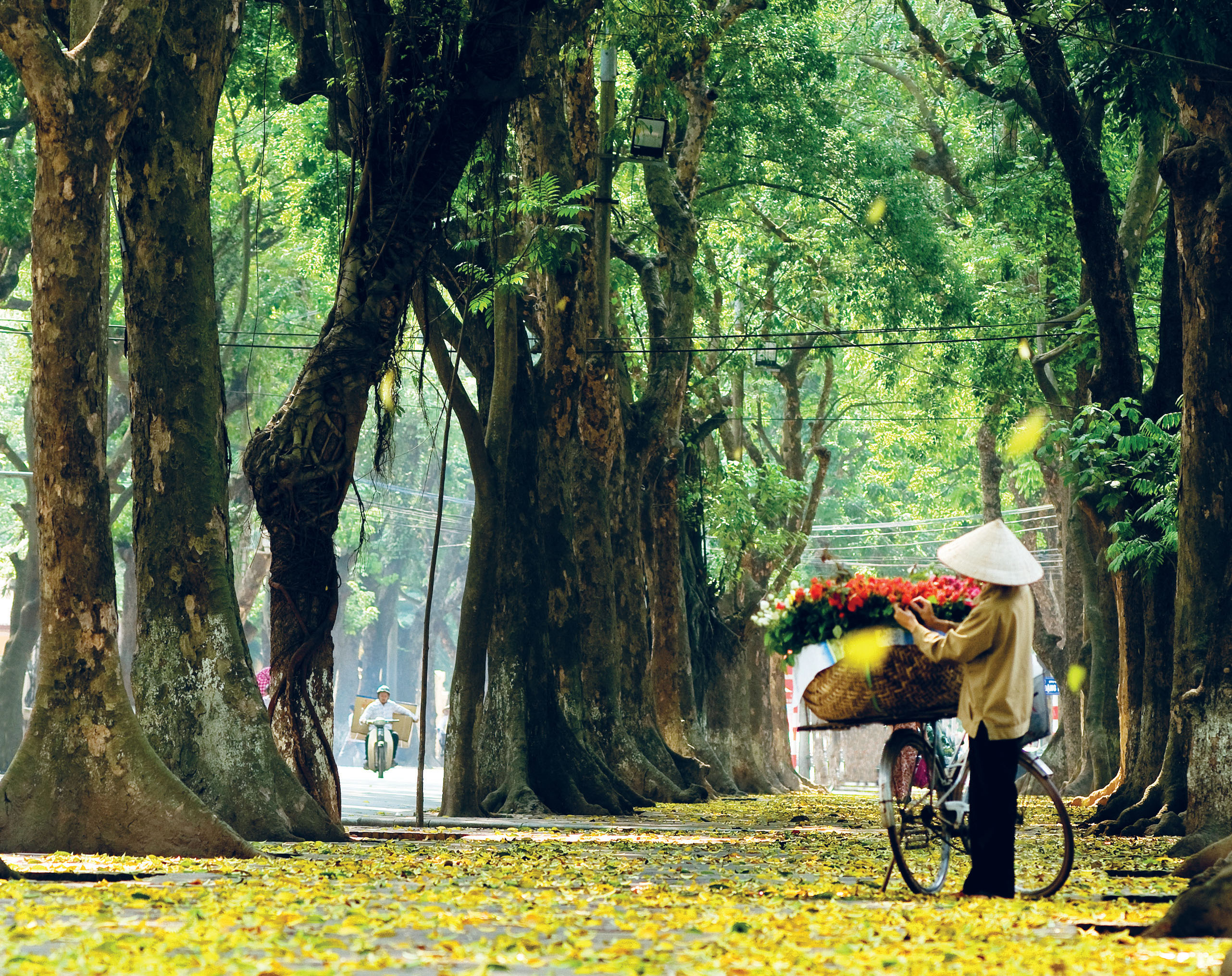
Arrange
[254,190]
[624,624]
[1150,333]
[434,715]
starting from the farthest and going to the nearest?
[434,715] → [254,190] → [1150,333] → [624,624]

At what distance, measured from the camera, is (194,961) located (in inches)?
175

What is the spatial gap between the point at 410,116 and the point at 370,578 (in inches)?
1801

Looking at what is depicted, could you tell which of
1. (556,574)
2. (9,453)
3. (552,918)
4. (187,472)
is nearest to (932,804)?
(552,918)

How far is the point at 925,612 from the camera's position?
7.71m

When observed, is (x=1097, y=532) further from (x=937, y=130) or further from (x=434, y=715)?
(x=434, y=715)

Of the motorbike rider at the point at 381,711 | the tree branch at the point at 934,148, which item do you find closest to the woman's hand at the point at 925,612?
the tree branch at the point at 934,148

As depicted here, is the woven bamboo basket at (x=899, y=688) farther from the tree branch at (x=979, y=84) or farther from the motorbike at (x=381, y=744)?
the motorbike at (x=381, y=744)

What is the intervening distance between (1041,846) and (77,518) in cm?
705

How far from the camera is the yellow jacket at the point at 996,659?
7.11m

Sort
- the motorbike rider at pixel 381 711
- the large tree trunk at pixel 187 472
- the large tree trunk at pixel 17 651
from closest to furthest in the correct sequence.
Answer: the large tree trunk at pixel 187 472, the large tree trunk at pixel 17 651, the motorbike rider at pixel 381 711

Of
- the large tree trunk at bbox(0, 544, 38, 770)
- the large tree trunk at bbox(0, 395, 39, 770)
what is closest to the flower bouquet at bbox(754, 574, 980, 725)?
the large tree trunk at bbox(0, 395, 39, 770)

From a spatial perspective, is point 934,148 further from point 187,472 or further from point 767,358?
point 187,472

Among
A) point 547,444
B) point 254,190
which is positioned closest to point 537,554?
point 547,444

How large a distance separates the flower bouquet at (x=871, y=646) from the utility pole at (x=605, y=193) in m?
8.53
